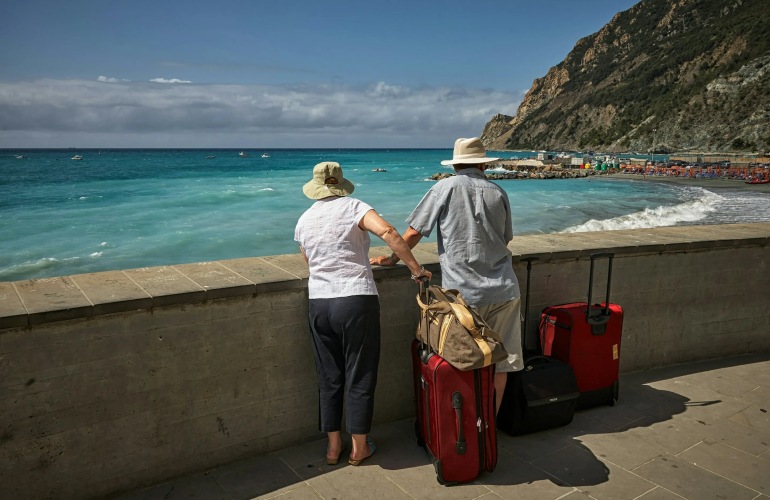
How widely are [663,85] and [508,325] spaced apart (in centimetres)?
14132

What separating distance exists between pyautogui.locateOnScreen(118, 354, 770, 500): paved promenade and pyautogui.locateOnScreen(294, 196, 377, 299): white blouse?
102 centimetres

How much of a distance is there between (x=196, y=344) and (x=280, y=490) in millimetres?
889

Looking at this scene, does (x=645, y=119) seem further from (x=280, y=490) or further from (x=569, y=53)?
(x=280, y=490)

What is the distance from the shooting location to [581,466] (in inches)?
129

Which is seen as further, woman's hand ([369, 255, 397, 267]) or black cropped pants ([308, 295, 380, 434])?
woman's hand ([369, 255, 397, 267])

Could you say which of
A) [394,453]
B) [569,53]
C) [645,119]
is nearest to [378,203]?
[394,453]

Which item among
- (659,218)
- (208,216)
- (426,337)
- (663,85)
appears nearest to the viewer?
(426,337)

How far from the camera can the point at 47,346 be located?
2.68 meters

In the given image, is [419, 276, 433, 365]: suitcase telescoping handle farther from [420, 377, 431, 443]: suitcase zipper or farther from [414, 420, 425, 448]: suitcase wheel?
[414, 420, 425, 448]: suitcase wheel

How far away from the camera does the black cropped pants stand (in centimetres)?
308

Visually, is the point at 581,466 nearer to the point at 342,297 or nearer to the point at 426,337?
the point at 426,337

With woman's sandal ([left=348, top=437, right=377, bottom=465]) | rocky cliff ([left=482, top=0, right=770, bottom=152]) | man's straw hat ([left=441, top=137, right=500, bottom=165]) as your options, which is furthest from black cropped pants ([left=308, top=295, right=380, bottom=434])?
rocky cliff ([left=482, top=0, right=770, bottom=152])

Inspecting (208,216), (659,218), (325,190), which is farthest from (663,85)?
(325,190)

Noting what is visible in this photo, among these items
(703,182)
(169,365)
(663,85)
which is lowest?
(703,182)
